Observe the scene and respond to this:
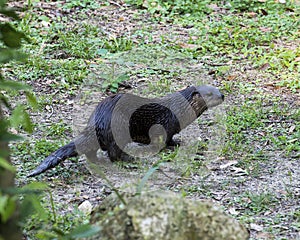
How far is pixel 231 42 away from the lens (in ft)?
26.3

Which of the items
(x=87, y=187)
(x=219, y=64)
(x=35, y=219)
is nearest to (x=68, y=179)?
(x=87, y=187)

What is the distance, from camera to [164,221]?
2.62 metres

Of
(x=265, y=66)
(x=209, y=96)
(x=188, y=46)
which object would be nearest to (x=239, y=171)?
(x=209, y=96)

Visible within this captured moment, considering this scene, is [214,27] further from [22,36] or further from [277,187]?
[22,36]

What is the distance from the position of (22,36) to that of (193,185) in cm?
253

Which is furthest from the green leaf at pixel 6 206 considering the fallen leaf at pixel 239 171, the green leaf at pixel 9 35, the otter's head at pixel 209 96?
the otter's head at pixel 209 96

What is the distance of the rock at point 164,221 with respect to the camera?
261 centimetres

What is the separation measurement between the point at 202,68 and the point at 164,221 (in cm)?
492

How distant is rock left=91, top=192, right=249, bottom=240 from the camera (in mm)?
2605

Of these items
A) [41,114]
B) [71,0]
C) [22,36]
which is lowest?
[41,114]

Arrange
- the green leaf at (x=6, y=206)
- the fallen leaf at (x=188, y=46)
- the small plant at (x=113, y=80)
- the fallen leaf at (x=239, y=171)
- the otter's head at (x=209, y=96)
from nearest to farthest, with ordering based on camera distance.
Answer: the green leaf at (x=6, y=206) < the fallen leaf at (x=239, y=171) < the otter's head at (x=209, y=96) < the small plant at (x=113, y=80) < the fallen leaf at (x=188, y=46)

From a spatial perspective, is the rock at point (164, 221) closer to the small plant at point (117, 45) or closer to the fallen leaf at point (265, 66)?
the fallen leaf at point (265, 66)

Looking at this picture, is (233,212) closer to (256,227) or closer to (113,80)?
(256,227)

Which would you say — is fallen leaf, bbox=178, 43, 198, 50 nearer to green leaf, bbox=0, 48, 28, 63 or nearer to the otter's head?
the otter's head
